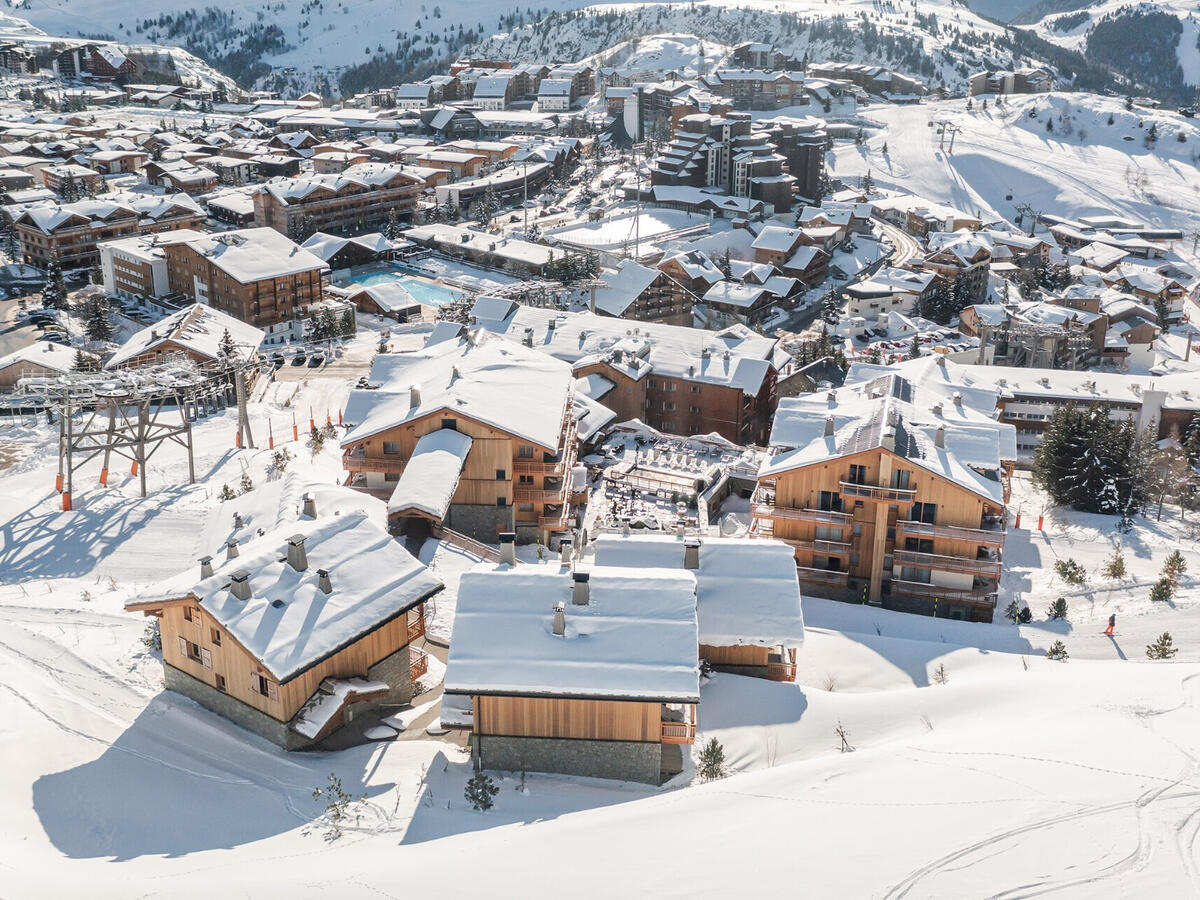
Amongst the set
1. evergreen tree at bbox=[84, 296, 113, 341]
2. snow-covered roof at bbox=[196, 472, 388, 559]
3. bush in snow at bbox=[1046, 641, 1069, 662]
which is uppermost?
snow-covered roof at bbox=[196, 472, 388, 559]

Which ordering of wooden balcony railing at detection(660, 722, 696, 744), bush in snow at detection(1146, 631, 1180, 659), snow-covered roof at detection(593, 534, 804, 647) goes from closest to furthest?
wooden balcony railing at detection(660, 722, 696, 744), snow-covered roof at detection(593, 534, 804, 647), bush in snow at detection(1146, 631, 1180, 659)

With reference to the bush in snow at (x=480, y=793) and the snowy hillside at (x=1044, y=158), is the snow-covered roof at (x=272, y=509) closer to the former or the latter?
the bush in snow at (x=480, y=793)

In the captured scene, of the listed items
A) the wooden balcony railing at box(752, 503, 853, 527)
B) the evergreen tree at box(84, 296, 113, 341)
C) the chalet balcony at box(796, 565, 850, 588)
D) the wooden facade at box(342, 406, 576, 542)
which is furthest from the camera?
the evergreen tree at box(84, 296, 113, 341)

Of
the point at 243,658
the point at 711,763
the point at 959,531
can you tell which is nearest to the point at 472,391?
the point at 959,531

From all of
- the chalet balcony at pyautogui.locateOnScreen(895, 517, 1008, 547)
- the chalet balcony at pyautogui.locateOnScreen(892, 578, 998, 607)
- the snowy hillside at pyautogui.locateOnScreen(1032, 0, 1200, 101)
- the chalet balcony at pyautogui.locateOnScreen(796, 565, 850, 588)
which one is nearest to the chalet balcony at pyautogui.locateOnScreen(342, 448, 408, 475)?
the chalet balcony at pyautogui.locateOnScreen(796, 565, 850, 588)

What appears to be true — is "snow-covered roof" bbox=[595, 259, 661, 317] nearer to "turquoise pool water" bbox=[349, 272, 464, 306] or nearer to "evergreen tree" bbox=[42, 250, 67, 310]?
"turquoise pool water" bbox=[349, 272, 464, 306]

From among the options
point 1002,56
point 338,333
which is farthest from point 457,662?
point 1002,56
